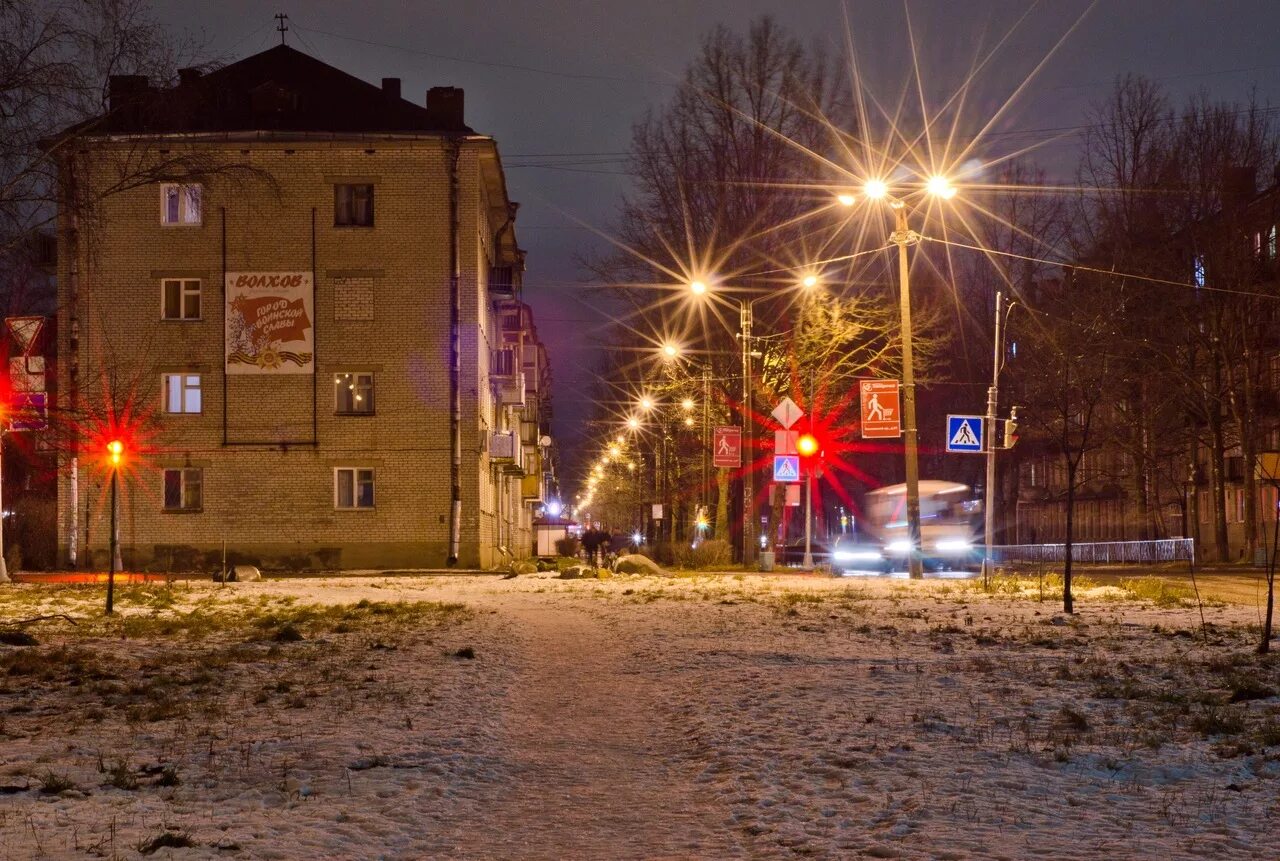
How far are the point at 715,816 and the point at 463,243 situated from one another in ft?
122

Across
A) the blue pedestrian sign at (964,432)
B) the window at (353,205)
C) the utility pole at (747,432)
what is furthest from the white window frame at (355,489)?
the blue pedestrian sign at (964,432)

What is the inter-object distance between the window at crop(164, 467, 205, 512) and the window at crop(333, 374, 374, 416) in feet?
16.0

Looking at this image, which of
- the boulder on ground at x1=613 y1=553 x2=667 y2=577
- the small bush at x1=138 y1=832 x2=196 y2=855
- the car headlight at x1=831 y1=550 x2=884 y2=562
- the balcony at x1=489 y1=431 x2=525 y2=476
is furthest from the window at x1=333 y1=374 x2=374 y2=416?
the small bush at x1=138 y1=832 x2=196 y2=855

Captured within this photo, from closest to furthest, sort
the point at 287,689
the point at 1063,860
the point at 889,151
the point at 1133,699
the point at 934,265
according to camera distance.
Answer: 1. the point at 1063,860
2. the point at 1133,699
3. the point at 287,689
4. the point at 889,151
5. the point at 934,265

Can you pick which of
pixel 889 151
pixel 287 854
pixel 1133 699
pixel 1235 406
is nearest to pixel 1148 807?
pixel 1133 699

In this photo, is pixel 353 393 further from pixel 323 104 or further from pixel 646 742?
pixel 646 742

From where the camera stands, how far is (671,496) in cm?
6569

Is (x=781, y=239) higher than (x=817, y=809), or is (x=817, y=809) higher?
(x=781, y=239)

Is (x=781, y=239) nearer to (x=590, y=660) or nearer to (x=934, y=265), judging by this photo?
(x=934, y=265)

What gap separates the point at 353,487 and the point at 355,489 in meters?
0.10

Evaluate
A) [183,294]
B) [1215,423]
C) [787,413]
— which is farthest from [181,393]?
[1215,423]

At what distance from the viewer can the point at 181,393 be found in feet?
141

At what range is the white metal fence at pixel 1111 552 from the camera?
49094 millimetres

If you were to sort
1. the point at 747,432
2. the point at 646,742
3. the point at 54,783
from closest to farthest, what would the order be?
the point at 54,783
the point at 646,742
the point at 747,432
